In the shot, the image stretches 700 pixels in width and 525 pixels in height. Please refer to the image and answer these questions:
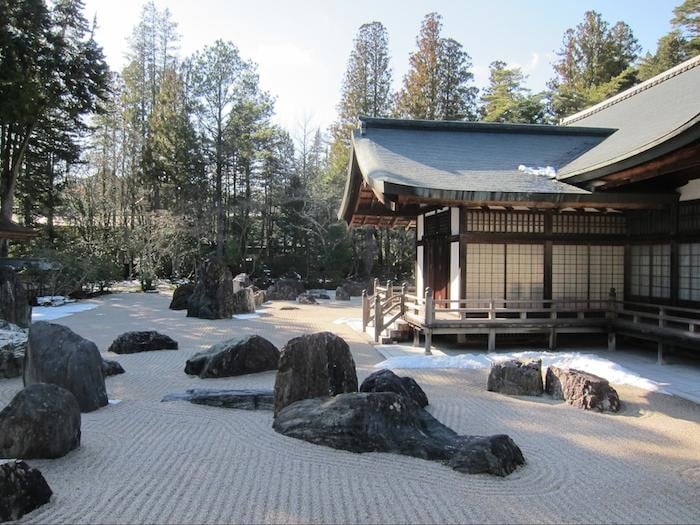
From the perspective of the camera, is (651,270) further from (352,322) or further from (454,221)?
(352,322)

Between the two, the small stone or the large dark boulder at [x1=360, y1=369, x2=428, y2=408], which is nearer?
the large dark boulder at [x1=360, y1=369, x2=428, y2=408]

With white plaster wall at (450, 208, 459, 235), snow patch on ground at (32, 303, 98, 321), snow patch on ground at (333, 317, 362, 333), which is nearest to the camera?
white plaster wall at (450, 208, 459, 235)

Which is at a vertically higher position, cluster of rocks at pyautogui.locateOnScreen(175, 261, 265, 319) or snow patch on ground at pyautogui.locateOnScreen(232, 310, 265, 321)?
cluster of rocks at pyautogui.locateOnScreen(175, 261, 265, 319)

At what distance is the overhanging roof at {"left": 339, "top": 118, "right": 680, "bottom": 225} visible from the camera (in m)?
9.62

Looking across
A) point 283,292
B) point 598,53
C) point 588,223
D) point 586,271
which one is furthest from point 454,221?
point 598,53

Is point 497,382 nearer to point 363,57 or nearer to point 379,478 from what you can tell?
point 379,478

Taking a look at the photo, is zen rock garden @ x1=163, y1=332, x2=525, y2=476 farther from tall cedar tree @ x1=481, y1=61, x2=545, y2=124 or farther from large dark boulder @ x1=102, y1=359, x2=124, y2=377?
tall cedar tree @ x1=481, y1=61, x2=545, y2=124

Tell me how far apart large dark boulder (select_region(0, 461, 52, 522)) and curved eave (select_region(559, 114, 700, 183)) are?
6.79 m

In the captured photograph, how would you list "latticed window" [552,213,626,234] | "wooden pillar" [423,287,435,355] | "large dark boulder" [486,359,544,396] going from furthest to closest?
"latticed window" [552,213,626,234] → "wooden pillar" [423,287,435,355] → "large dark boulder" [486,359,544,396]

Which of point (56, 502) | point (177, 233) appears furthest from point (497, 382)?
point (177, 233)

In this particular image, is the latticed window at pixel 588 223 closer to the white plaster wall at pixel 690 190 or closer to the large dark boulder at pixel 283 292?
the white plaster wall at pixel 690 190

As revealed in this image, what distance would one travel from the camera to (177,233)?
27.6 meters

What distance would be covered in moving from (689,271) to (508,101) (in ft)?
73.6

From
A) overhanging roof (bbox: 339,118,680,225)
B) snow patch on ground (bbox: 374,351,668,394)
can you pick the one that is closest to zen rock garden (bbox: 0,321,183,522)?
snow patch on ground (bbox: 374,351,668,394)
